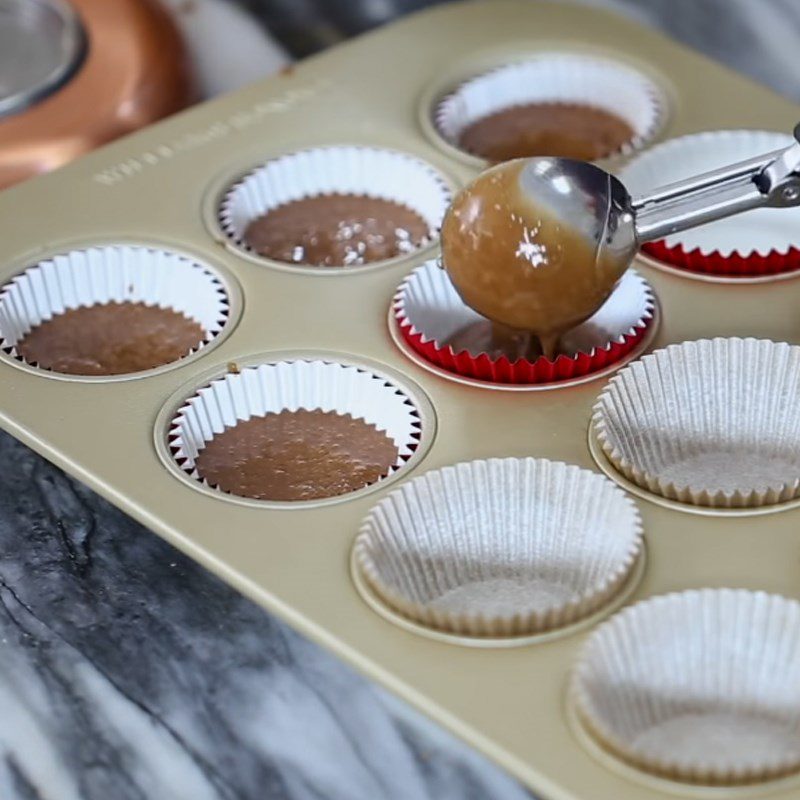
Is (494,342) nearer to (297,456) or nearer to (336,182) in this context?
(297,456)

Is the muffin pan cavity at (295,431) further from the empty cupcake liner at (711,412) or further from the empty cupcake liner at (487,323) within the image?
the empty cupcake liner at (711,412)

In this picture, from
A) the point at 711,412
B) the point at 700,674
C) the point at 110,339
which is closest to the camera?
the point at 700,674

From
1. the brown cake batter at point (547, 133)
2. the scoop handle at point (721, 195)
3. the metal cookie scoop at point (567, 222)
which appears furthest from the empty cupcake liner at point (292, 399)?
the brown cake batter at point (547, 133)

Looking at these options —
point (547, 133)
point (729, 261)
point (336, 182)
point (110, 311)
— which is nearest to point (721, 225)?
point (729, 261)

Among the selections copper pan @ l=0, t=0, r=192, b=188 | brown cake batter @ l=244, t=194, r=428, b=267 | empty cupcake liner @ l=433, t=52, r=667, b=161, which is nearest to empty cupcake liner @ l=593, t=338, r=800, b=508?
brown cake batter @ l=244, t=194, r=428, b=267

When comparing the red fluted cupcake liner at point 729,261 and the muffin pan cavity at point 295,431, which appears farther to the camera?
the red fluted cupcake liner at point 729,261
